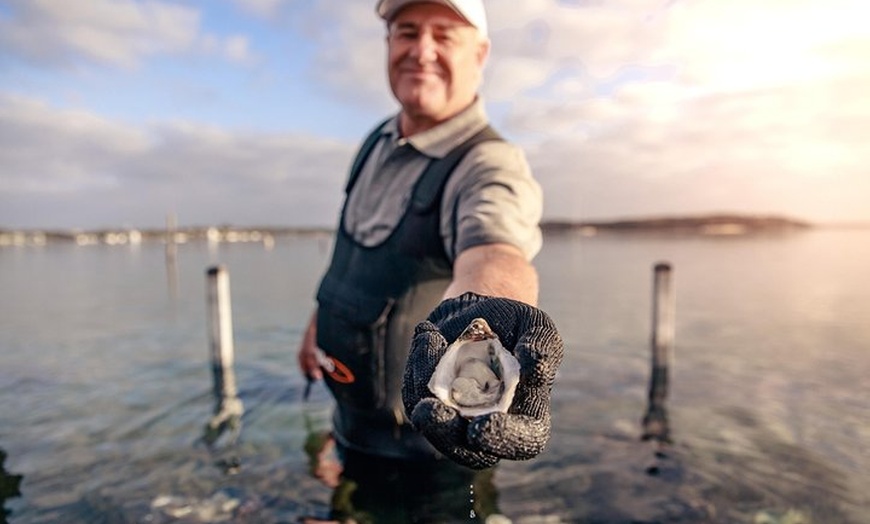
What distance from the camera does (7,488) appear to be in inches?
250

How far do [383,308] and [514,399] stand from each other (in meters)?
2.03

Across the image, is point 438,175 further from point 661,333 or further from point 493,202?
point 661,333

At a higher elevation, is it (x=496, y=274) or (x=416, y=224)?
(x=416, y=224)

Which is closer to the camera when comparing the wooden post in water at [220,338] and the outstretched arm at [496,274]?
the outstretched arm at [496,274]

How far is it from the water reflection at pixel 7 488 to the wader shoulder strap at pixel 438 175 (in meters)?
5.66

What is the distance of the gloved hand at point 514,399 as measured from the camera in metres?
1.45

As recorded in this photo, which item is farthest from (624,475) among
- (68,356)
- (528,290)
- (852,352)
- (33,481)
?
(68,356)

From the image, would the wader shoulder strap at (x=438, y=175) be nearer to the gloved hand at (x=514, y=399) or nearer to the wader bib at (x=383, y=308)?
the wader bib at (x=383, y=308)

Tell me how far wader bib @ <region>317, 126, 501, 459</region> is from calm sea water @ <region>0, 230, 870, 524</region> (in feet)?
5.07

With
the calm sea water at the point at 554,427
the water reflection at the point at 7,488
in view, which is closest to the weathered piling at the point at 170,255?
the calm sea water at the point at 554,427

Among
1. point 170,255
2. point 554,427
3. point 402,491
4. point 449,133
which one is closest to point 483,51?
point 449,133

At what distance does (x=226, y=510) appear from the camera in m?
5.75

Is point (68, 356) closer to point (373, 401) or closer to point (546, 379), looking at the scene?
point (373, 401)

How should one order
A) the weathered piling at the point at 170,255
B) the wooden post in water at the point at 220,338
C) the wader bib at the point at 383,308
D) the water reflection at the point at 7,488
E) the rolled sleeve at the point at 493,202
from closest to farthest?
the rolled sleeve at the point at 493,202
the wader bib at the point at 383,308
the water reflection at the point at 7,488
the wooden post in water at the point at 220,338
the weathered piling at the point at 170,255
